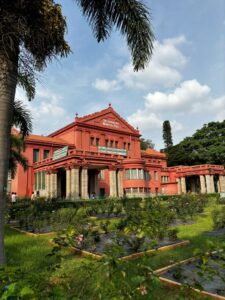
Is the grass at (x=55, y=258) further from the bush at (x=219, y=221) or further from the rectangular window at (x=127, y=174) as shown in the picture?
the rectangular window at (x=127, y=174)

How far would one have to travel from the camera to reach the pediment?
40291mm

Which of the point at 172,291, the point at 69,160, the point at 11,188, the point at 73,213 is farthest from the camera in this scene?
the point at 11,188

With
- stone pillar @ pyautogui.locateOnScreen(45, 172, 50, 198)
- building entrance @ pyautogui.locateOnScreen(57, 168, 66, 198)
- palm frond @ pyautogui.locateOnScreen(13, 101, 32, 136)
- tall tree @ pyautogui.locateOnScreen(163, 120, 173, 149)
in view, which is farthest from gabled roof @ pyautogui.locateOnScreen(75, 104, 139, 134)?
tall tree @ pyautogui.locateOnScreen(163, 120, 173, 149)

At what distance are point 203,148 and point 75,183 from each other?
34.1 m

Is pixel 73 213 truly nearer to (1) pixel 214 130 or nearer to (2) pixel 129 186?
(2) pixel 129 186

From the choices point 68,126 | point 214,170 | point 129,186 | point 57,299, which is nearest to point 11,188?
point 68,126

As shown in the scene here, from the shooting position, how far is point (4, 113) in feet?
17.9

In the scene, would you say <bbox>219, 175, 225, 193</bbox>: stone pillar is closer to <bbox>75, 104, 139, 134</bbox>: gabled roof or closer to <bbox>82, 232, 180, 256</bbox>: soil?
<bbox>75, 104, 139, 134</bbox>: gabled roof

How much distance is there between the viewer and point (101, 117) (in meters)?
42.0

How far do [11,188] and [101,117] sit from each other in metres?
17.3

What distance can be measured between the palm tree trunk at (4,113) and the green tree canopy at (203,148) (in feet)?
160

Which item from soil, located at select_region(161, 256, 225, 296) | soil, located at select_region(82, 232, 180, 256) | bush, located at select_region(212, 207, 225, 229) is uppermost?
bush, located at select_region(212, 207, 225, 229)

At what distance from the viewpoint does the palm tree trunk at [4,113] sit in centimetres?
533

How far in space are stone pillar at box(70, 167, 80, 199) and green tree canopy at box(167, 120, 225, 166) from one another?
3191 cm
